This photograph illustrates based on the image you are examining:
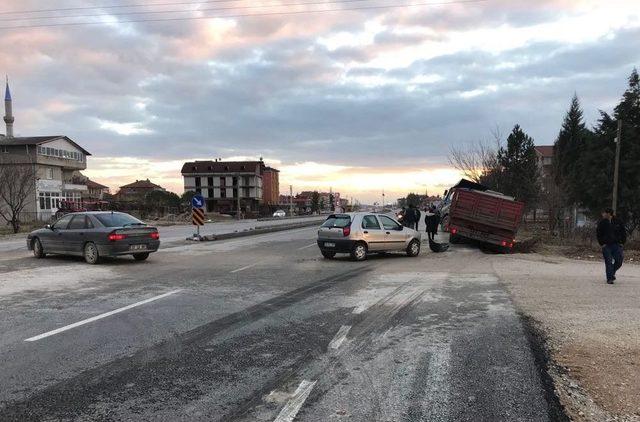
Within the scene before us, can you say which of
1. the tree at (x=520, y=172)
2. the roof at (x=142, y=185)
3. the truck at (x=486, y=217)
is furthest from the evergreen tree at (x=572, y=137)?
the roof at (x=142, y=185)

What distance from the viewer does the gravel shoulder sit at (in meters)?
4.60

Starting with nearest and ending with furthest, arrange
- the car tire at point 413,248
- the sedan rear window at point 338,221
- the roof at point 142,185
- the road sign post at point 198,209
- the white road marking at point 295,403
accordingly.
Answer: the white road marking at point 295,403 → the sedan rear window at point 338,221 → the car tire at point 413,248 → the road sign post at point 198,209 → the roof at point 142,185

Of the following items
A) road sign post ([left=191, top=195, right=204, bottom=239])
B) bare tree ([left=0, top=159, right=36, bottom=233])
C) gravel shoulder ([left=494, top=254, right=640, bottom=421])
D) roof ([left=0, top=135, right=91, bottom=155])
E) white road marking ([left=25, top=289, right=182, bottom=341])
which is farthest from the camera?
roof ([left=0, top=135, right=91, bottom=155])

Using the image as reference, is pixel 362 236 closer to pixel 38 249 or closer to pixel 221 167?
pixel 38 249

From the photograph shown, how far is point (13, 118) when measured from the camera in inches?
3059

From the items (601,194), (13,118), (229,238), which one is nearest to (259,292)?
(229,238)

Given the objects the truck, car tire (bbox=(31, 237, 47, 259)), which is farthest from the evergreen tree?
car tire (bbox=(31, 237, 47, 259))

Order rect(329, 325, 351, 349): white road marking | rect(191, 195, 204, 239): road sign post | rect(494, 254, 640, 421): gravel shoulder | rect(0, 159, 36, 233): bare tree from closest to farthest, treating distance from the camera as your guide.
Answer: rect(494, 254, 640, 421): gravel shoulder < rect(329, 325, 351, 349): white road marking < rect(191, 195, 204, 239): road sign post < rect(0, 159, 36, 233): bare tree

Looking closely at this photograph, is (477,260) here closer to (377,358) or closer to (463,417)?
(377,358)

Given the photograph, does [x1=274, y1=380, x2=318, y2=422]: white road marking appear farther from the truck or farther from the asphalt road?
the truck

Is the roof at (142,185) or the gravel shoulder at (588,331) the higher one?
the roof at (142,185)

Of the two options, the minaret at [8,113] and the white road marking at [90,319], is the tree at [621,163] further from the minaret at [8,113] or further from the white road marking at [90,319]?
the minaret at [8,113]

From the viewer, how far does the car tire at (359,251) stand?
53.4 feet

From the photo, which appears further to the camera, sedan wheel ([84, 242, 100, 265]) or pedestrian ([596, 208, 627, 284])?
sedan wheel ([84, 242, 100, 265])
